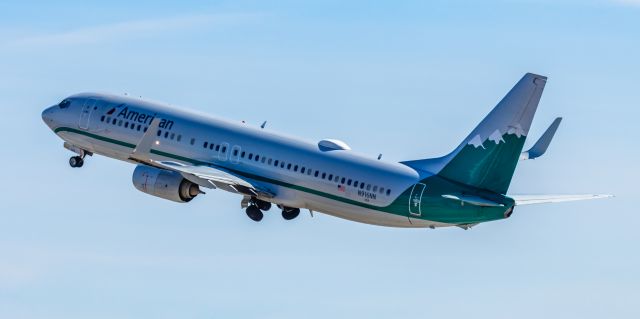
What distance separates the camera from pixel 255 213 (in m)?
107

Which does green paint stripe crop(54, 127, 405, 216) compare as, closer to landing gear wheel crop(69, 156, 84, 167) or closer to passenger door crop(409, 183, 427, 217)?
passenger door crop(409, 183, 427, 217)

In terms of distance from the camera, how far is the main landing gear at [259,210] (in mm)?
107500

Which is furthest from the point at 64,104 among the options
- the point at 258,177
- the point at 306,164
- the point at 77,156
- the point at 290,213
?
the point at 306,164

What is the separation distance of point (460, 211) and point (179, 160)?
18290 millimetres

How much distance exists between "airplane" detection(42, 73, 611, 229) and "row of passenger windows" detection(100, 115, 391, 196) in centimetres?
6

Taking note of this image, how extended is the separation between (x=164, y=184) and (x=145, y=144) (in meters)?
3.02

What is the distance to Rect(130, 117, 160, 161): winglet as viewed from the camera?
106875mm

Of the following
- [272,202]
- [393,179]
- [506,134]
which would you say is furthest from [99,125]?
[506,134]

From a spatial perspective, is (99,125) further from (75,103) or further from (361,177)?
(361,177)

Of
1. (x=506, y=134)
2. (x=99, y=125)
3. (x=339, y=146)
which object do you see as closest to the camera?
(x=506, y=134)

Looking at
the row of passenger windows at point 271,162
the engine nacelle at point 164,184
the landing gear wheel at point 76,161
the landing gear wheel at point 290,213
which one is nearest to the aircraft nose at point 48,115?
the landing gear wheel at point 76,161

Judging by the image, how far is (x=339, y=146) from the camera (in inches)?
4129

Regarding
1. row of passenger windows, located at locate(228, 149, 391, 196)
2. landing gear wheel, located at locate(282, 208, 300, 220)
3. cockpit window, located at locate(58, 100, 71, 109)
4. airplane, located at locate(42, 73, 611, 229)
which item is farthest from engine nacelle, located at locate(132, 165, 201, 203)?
cockpit window, located at locate(58, 100, 71, 109)

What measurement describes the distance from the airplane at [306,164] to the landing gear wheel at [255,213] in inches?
2.3
